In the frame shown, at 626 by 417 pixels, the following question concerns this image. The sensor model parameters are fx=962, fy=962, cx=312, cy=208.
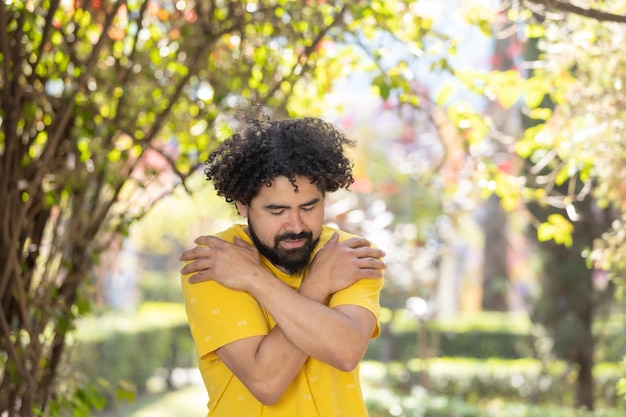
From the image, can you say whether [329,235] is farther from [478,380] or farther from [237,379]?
[478,380]

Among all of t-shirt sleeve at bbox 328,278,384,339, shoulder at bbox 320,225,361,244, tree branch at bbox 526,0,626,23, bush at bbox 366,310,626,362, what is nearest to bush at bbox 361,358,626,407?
bush at bbox 366,310,626,362

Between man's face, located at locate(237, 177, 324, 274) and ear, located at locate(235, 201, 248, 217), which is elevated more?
ear, located at locate(235, 201, 248, 217)

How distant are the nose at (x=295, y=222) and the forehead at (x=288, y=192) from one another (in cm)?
2

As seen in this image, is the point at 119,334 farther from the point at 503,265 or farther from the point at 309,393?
the point at 309,393

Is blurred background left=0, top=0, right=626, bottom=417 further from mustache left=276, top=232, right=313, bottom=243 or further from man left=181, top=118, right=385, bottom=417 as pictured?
mustache left=276, top=232, right=313, bottom=243

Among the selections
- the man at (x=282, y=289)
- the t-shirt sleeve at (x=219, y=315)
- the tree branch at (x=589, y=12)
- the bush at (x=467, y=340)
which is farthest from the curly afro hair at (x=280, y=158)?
the bush at (x=467, y=340)

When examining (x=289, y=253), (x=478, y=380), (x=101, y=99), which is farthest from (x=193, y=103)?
(x=478, y=380)

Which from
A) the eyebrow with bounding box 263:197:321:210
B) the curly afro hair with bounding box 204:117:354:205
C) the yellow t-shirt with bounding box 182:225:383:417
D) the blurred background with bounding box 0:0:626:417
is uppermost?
the blurred background with bounding box 0:0:626:417

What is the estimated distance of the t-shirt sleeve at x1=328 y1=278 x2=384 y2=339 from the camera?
2295 millimetres

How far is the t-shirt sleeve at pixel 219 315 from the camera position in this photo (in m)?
2.24

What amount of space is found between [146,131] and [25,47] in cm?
89

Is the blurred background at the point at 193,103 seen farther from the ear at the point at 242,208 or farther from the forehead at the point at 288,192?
the forehead at the point at 288,192

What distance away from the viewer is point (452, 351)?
52.9 ft

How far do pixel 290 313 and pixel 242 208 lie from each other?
34 cm
